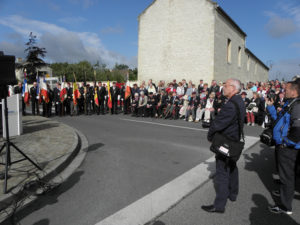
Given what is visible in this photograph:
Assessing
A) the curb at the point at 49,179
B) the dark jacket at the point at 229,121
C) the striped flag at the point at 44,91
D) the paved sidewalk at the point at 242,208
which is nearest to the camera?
the paved sidewalk at the point at 242,208

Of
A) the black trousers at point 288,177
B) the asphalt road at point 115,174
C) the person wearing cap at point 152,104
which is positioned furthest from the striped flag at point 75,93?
the black trousers at point 288,177

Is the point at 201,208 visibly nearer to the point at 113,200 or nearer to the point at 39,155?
the point at 113,200

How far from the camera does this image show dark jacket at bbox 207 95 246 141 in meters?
3.28

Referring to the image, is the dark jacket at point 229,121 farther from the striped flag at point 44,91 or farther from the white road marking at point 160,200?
the striped flag at point 44,91

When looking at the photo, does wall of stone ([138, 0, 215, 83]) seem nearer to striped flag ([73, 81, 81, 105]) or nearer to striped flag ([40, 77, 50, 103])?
striped flag ([73, 81, 81, 105])

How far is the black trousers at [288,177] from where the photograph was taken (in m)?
3.33

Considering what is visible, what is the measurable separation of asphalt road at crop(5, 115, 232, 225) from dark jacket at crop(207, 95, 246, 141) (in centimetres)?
174

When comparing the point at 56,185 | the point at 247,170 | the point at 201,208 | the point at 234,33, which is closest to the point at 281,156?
the point at 201,208

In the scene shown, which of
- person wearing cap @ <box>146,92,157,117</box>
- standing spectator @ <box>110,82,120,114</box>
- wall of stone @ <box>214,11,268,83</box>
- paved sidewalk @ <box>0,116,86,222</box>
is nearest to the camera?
paved sidewalk @ <box>0,116,86,222</box>

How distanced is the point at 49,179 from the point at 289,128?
4486mm

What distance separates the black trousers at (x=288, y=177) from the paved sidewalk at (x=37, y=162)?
3896mm

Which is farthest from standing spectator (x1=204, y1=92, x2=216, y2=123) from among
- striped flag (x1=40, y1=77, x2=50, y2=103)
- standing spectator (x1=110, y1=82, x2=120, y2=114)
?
striped flag (x1=40, y1=77, x2=50, y2=103)

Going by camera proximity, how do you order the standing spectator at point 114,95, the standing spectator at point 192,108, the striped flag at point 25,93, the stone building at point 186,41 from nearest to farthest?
the standing spectator at point 192,108 < the striped flag at point 25,93 < the standing spectator at point 114,95 < the stone building at point 186,41

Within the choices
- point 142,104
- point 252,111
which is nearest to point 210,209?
point 252,111
